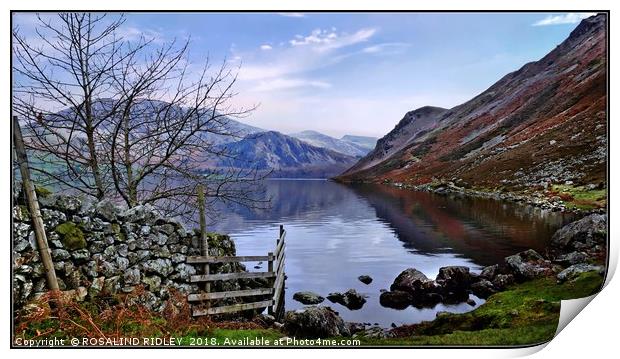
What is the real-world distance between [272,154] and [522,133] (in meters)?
3.69

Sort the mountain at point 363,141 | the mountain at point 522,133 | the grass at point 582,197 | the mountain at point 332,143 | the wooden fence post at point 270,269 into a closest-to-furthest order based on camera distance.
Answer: the grass at point 582,197, the mountain at point 522,133, the wooden fence post at point 270,269, the mountain at point 332,143, the mountain at point 363,141

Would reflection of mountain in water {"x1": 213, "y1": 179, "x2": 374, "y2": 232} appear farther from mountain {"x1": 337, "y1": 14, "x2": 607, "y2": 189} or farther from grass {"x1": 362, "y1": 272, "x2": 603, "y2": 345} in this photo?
grass {"x1": 362, "y1": 272, "x2": 603, "y2": 345}

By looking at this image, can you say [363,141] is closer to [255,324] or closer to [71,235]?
[255,324]

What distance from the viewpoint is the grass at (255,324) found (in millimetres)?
5387

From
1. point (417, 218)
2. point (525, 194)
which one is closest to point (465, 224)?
point (417, 218)

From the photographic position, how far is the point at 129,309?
5570mm

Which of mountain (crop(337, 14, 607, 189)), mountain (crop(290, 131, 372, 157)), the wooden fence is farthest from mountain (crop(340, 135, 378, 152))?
the wooden fence

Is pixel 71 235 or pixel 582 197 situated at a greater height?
pixel 582 197

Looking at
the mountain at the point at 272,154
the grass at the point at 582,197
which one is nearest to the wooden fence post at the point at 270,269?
the mountain at the point at 272,154

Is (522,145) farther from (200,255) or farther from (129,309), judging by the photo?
(129,309)

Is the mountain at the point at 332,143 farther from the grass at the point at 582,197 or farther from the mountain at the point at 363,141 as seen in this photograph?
the grass at the point at 582,197

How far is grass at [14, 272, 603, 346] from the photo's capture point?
17.7 feet

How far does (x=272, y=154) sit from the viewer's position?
6.11 metres

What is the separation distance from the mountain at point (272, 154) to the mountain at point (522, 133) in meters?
0.75
